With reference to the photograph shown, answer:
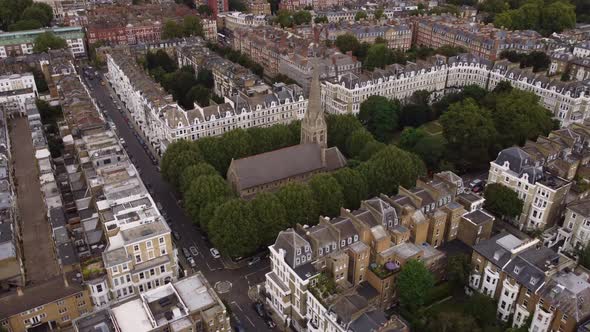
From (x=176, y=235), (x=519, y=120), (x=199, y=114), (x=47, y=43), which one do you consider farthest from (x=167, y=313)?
(x=47, y=43)

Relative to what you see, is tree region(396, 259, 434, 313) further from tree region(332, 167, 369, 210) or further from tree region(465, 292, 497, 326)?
tree region(332, 167, 369, 210)

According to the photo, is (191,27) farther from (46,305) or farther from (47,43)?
(46,305)

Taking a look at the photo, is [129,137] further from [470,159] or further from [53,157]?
[470,159]

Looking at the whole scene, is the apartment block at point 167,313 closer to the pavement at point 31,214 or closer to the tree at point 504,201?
the pavement at point 31,214

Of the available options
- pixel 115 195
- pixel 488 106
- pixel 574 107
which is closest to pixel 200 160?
pixel 115 195

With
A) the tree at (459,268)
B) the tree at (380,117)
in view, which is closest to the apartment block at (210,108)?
the tree at (380,117)
